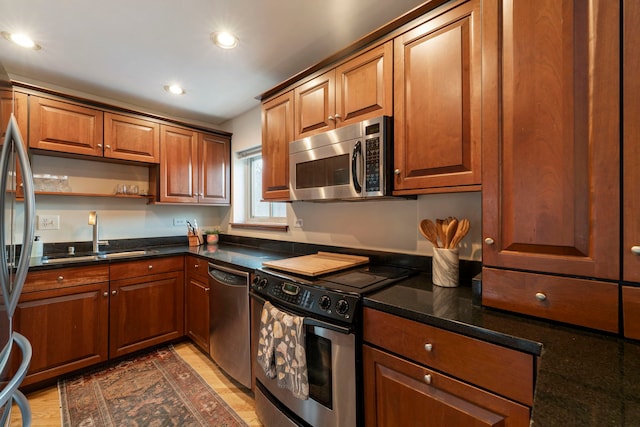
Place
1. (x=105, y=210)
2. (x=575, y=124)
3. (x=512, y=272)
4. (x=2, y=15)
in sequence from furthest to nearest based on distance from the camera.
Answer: (x=105, y=210) → (x=2, y=15) → (x=512, y=272) → (x=575, y=124)

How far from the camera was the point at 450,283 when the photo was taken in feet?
4.41

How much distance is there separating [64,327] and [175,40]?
7.13 ft

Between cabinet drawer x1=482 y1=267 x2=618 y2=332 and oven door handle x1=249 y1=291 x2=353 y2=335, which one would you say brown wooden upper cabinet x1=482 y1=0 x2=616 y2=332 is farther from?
oven door handle x1=249 y1=291 x2=353 y2=335

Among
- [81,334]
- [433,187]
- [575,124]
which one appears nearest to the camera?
[575,124]

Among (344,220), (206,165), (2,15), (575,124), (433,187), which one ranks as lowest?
(344,220)

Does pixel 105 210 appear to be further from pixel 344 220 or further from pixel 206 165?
pixel 344 220

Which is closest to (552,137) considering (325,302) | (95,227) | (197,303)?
(325,302)

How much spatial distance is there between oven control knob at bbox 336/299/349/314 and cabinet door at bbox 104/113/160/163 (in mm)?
2418

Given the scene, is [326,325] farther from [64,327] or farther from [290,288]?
[64,327]

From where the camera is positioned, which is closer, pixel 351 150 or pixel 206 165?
pixel 351 150

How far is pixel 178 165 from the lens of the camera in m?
2.82

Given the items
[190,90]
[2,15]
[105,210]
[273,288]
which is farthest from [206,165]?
[273,288]

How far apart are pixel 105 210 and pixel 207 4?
7.17 feet

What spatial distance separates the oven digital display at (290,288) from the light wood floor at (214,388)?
92cm
